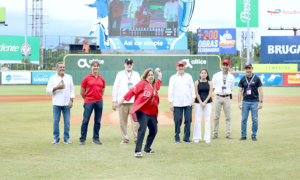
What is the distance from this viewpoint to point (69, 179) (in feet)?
16.7

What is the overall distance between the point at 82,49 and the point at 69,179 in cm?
4807

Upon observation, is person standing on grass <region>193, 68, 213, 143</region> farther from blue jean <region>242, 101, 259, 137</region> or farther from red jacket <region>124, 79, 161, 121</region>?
red jacket <region>124, 79, 161, 121</region>

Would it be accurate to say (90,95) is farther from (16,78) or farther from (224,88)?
(16,78)

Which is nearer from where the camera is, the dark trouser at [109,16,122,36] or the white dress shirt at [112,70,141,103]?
the white dress shirt at [112,70,141,103]

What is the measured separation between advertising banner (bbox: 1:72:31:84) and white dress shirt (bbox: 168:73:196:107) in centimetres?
3677

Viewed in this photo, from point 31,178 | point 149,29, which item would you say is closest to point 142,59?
point 149,29

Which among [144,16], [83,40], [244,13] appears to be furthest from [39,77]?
[244,13]

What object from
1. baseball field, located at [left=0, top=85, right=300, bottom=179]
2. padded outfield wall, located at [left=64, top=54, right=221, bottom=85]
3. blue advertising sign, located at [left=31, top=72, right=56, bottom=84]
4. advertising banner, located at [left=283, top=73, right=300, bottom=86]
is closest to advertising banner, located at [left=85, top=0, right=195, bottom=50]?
padded outfield wall, located at [left=64, top=54, right=221, bottom=85]

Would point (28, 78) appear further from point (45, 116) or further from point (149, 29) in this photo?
point (45, 116)

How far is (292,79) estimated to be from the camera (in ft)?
134

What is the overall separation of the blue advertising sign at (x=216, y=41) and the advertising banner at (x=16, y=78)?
2513 cm

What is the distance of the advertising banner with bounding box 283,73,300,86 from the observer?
4066 cm

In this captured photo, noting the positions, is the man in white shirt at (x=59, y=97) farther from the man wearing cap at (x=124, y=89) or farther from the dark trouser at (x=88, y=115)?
the man wearing cap at (x=124, y=89)

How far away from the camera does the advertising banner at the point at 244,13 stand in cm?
4956
